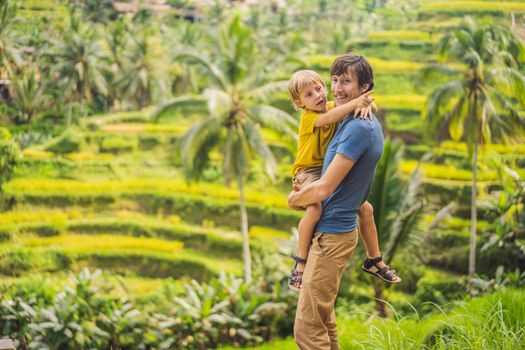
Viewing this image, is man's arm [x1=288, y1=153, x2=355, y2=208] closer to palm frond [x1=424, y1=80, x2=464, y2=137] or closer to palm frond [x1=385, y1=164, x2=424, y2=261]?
palm frond [x1=385, y1=164, x2=424, y2=261]

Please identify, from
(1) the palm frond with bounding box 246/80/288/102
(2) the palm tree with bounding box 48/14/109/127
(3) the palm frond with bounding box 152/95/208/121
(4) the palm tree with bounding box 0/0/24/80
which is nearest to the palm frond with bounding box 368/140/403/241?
(1) the palm frond with bounding box 246/80/288/102

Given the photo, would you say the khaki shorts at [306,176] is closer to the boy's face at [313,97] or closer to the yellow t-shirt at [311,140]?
the yellow t-shirt at [311,140]

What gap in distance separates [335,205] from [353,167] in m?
0.16

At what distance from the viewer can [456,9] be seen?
23141 mm

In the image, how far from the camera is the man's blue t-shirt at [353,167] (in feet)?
8.64

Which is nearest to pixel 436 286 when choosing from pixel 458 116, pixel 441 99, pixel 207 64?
pixel 458 116

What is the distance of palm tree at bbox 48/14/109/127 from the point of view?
21.8m

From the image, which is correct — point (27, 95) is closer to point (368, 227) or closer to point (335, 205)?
point (368, 227)

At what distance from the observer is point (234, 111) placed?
13.8 metres

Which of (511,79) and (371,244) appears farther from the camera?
(511,79)

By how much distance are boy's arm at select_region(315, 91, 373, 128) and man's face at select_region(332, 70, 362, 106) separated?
47 millimetres

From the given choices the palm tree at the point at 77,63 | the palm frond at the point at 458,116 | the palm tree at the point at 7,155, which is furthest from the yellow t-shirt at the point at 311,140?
the palm tree at the point at 77,63

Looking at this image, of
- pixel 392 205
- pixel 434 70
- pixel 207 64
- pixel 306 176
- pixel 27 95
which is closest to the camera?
pixel 306 176

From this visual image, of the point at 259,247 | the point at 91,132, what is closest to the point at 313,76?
the point at 259,247
